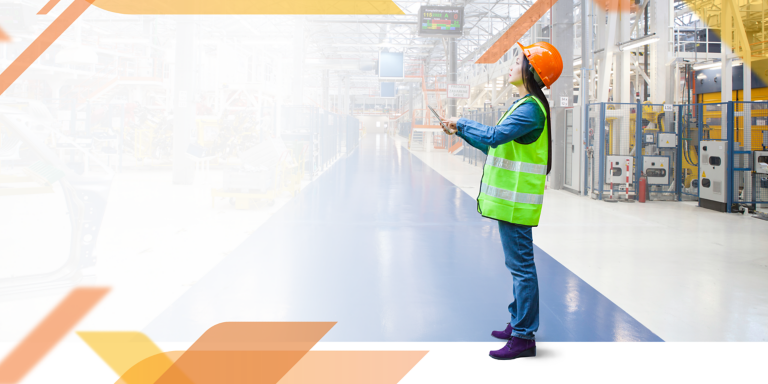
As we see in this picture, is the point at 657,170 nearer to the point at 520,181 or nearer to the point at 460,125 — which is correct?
the point at 520,181

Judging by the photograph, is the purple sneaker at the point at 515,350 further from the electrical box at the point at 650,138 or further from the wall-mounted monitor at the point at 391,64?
the wall-mounted monitor at the point at 391,64

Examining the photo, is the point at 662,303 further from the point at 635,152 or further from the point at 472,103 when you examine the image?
the point at 472,103

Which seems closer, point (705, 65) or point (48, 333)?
point (48, 333)

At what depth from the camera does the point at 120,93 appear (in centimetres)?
2117

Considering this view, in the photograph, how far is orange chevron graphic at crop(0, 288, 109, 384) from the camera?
9.12 ft

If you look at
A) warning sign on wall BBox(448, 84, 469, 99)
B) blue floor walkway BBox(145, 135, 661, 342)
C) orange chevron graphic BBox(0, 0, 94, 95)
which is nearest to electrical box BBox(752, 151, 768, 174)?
blue floor walkway BBox(145, 135, 661, 342)

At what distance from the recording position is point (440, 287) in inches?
172

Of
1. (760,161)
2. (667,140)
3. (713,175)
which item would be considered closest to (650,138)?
(667,140)

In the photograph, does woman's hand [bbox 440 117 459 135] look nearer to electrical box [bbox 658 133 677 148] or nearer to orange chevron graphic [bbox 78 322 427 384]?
orange chevron graphic [bbox 78 322 427 384]

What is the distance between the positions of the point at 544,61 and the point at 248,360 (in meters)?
2.47

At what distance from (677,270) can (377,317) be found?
10.9 ft

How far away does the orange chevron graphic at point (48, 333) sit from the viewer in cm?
278

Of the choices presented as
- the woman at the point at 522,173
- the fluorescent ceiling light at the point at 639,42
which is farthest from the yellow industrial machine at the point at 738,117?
the woman at the point at 522,173

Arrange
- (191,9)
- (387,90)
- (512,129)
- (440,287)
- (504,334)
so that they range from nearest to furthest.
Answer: (512,129)
(504,334)
(440,287)
(191,9)
(387,90)
